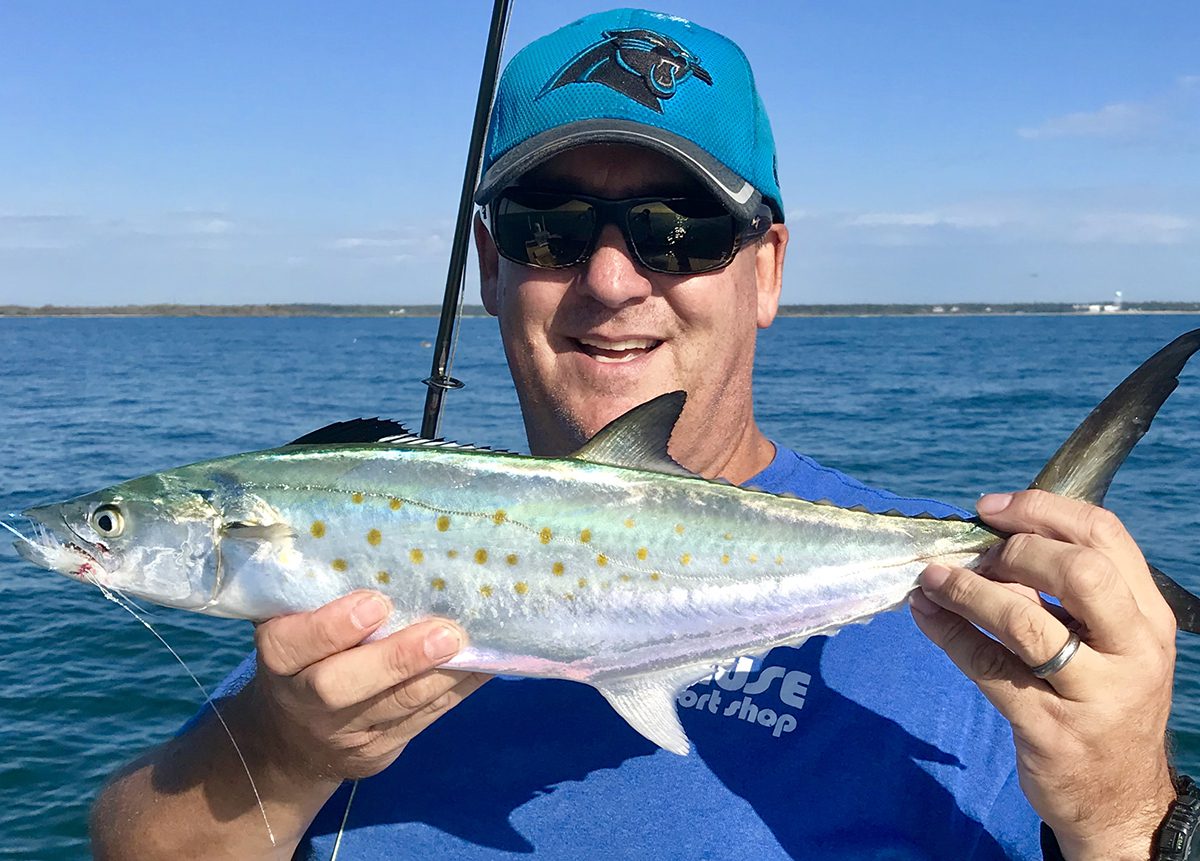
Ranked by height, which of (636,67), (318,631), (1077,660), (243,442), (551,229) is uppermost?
(636,67)

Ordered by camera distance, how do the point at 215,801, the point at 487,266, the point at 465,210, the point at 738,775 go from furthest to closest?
1. the point at 465,210
2. the point at 487,266
3. the point at 215,801
4. the point at 738,775

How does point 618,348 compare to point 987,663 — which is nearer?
point 987,663

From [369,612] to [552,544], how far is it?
48 centimetres

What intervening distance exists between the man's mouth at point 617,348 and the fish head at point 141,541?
126 cm

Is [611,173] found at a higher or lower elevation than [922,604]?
higher

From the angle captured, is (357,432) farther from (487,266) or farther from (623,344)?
(487,266)

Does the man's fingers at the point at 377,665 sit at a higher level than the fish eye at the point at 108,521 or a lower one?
lower

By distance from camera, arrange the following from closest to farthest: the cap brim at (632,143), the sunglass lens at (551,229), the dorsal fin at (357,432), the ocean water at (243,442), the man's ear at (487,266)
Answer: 1. the dorsal fin at (357,432)
2. the cap brim at (632,143)
3. the sunglass lens at (551,229)
4. the man's ear at (487,266)
5. the ocean water at (243,442)

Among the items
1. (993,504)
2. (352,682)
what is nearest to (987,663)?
(993,504)

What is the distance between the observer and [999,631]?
2160 mm

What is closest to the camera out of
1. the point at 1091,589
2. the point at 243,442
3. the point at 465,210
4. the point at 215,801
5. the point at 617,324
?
the point at 1091,589

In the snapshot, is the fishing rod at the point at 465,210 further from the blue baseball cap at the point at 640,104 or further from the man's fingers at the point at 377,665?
the man's fingers at the point at 377,665

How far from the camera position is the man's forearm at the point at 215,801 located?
268 centimetres

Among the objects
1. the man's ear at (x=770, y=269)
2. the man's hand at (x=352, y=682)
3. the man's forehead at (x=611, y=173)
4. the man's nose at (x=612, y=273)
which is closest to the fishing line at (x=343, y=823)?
the man's hand at (x=352, y=682)
